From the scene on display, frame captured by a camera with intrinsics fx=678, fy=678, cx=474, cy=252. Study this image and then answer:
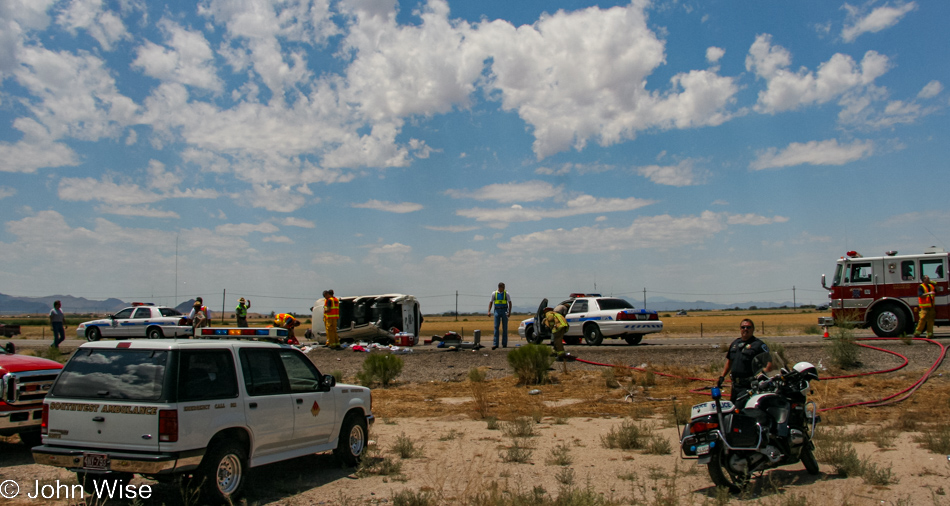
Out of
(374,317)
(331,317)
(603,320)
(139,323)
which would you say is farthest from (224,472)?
(139,323)

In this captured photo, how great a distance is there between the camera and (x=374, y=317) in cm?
2575

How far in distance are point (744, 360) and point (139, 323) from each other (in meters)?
28.6

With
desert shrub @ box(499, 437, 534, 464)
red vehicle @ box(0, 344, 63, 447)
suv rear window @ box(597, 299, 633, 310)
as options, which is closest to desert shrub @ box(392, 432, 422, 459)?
desert shrub @ box(499, 437, 534, 464)

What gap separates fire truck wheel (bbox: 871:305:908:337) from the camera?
744 inches

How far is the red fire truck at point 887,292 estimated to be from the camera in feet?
A: 62.4

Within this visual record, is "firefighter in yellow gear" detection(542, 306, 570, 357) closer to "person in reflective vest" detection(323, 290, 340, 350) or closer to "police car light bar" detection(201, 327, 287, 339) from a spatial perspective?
"person in reflective vest" detection(323, 290, 340, 350)

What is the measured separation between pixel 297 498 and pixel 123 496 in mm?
1616

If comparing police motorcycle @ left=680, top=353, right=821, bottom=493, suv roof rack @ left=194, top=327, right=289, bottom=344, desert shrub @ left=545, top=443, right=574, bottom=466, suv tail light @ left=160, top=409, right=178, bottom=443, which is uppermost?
suv roof rack @ left=194, top=327, right=289, bottom=344

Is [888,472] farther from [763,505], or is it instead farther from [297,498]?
[297,498]

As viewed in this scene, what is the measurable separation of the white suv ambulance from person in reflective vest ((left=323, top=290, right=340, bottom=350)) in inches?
575

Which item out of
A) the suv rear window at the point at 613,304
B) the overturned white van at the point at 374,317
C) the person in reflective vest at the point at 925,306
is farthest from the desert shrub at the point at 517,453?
the overturned white van at the point at 374,317

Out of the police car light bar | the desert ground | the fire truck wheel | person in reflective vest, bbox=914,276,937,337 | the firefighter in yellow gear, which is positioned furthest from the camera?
the fire truck wheel

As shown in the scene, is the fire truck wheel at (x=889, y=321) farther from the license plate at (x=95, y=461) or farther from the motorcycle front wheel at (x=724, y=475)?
the license plate at (x=95, y=461)

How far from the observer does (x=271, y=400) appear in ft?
23.0
